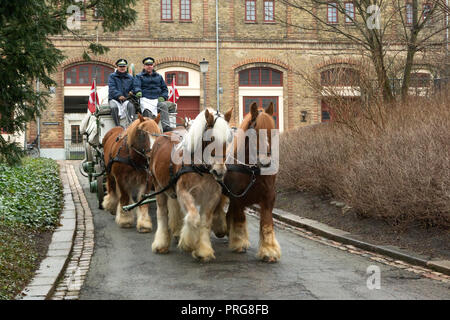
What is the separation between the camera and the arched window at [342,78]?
11219 mm

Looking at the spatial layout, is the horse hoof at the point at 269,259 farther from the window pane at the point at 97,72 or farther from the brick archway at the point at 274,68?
the window pane at the point at 97,72

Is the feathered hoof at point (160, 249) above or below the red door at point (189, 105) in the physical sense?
below

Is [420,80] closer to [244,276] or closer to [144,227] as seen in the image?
[144,227]

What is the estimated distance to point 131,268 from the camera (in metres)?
6.39

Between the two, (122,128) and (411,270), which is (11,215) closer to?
(122,128)

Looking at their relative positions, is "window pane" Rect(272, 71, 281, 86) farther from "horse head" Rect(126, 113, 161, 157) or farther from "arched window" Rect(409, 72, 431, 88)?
"horse head" Rect(126, 113, 161, 157)

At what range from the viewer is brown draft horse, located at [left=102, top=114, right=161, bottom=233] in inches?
335

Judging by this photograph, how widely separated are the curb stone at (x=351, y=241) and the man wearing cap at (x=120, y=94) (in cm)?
354

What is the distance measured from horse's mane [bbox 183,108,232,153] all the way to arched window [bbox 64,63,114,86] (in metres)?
26.9

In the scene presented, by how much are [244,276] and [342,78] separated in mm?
6712

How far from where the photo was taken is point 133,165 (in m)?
8.90

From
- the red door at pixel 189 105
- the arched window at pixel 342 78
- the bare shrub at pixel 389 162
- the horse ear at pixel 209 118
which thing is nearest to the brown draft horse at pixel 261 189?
the horse ear at pixel 209 118

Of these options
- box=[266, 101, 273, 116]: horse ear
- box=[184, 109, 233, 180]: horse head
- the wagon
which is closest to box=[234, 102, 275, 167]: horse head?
box=[266, 101, 273, 116]: horse ear

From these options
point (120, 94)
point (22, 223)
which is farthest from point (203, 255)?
point (120, 94)
